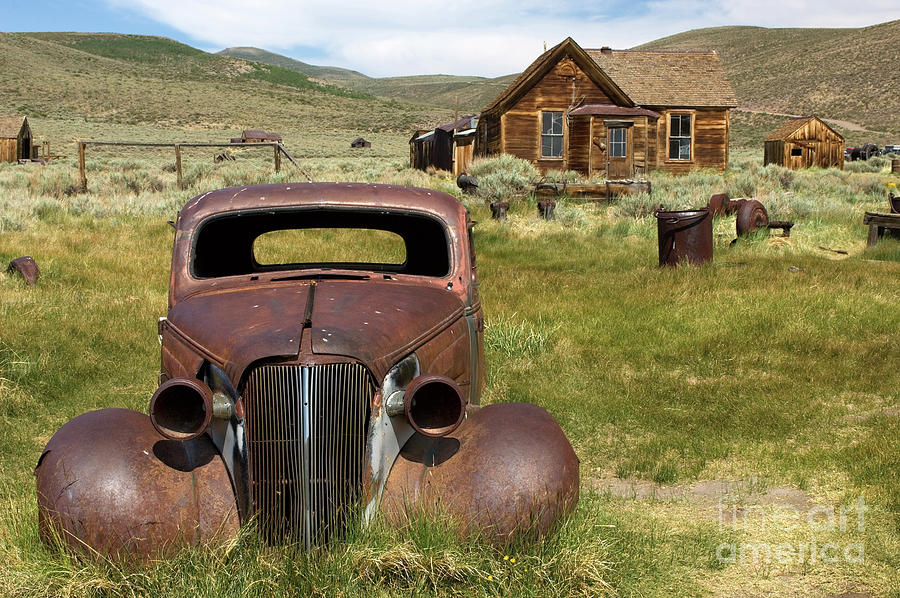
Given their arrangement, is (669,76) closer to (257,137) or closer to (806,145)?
(806,145)

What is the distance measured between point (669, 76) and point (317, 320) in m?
28.9

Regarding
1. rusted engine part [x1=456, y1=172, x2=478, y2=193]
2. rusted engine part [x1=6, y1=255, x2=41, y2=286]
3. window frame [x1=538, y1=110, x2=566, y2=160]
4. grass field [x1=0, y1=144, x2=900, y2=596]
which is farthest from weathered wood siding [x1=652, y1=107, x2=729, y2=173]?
rusted engine part [x1=6, y1=255, x2=41, y2=286]

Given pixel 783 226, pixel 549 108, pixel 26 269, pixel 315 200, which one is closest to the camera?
pixel 315 200

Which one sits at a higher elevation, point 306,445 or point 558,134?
point 558,134

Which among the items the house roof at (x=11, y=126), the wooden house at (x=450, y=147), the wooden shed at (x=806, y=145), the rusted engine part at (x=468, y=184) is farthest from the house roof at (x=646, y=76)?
the house roof at (x=11, y=126)

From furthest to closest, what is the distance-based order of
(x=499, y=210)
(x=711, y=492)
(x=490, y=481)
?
(x=499, y=210)
(x=711, y=492)
(x=490, y=481)

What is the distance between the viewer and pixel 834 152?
39812mm

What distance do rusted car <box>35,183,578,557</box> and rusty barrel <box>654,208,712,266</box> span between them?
25.8 ft

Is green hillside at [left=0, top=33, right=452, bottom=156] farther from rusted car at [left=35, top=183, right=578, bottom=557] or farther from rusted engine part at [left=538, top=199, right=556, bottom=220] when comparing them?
rusted car at [left=35, top=183, right=578, bottom=557]

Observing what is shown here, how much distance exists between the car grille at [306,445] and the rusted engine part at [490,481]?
0.75 feet

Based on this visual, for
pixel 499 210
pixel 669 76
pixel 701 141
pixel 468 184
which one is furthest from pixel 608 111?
pixel 499 210

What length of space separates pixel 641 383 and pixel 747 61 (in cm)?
12175

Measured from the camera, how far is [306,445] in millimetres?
3016

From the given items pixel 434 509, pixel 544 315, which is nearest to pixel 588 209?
pixel 544 315
